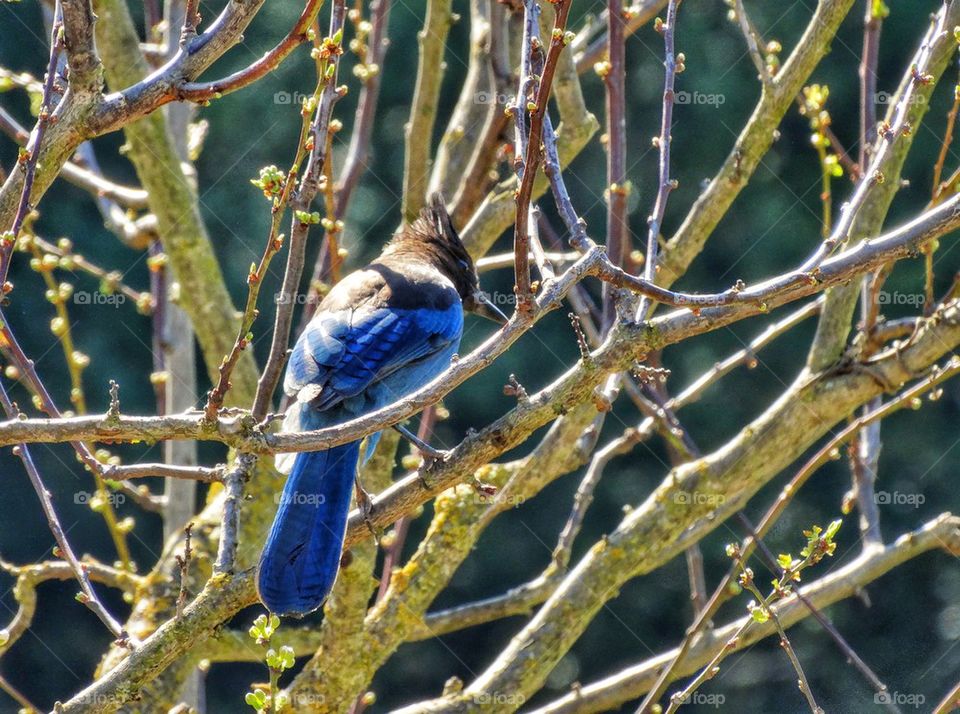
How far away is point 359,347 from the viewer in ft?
11.5

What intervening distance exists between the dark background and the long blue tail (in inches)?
158

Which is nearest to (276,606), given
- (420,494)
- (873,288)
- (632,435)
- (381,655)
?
(420,494)

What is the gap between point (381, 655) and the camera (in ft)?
11.2

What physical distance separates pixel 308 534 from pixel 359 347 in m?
0.73

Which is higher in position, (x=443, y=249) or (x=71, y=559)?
(x=443, y=249)

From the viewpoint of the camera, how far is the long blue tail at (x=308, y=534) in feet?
9.10

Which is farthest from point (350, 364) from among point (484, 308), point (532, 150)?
point (532, 150)

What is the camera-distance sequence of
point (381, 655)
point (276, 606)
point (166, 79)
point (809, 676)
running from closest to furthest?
point (166, 79)
point (276, 606)
point (381, 655)
point (809, 676)

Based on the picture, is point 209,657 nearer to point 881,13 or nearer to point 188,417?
point 188,417

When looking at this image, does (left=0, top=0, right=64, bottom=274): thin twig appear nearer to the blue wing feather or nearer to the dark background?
the blue wing feather

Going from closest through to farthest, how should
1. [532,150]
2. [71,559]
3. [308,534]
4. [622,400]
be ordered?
[532,150] → [71,559] → [308,534] → [622,400]

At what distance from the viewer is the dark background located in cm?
713

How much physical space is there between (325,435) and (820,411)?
1.96 meters

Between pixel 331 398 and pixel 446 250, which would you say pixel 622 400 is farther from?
pixel 331 398
